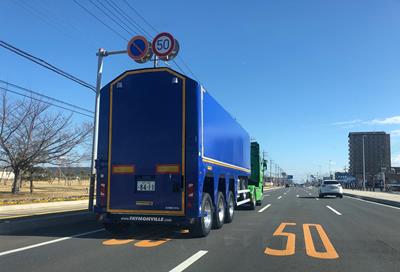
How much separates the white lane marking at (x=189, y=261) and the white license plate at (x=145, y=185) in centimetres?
247

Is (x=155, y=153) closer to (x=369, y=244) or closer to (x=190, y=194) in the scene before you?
(x=190, y=194)

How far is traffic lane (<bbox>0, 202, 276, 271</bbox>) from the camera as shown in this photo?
759 centimetres

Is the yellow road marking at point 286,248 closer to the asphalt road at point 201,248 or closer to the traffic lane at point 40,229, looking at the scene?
the asphalt road at point 201,248

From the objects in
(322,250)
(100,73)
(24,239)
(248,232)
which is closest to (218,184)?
(248,232)

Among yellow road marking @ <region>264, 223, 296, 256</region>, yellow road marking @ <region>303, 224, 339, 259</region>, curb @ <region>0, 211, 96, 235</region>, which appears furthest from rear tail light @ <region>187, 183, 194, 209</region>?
curb @ <region>0, 211, 96, 235</region>

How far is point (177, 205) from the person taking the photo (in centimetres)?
1071

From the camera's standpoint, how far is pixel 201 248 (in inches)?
375

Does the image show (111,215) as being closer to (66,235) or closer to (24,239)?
(66,235)

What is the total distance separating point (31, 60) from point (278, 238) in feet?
36.7

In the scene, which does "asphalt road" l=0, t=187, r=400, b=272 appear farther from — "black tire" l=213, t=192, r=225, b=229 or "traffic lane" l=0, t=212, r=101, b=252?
"black tire" l=213, t=192, r=225, b=229

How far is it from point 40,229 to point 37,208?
7599mm

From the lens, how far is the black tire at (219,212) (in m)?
12.5

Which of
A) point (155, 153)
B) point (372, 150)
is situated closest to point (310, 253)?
point (155, 153)

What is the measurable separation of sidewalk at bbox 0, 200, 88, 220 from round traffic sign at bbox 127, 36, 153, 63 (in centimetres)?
712
